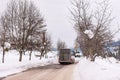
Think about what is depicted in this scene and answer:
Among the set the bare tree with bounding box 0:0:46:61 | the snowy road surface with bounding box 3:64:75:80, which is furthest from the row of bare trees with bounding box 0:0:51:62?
the snowy road surface with bounding box 3:64:75:80

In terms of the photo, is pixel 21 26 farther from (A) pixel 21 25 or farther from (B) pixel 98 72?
(B) pixel 98 72

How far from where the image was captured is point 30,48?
45719mm

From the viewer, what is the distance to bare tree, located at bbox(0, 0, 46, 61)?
142 ft

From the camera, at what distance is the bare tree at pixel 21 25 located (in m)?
43.3

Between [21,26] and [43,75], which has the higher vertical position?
[21,26]

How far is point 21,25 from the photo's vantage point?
43.8 metres

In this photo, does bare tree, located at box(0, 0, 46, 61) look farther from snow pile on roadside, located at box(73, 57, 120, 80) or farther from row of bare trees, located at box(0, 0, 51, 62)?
snow pile on roadside, located at box(73, 57, 120, 80)

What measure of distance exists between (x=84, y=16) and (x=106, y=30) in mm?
2564

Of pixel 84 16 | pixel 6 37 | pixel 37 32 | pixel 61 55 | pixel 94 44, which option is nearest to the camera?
pixel 94 44

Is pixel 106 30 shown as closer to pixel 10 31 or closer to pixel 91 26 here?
pixel 91 26

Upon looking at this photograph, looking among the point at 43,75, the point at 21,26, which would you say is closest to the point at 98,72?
the point at 43,75

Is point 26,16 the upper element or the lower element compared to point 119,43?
upper

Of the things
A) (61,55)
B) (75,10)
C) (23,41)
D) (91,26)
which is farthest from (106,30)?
(61,55)

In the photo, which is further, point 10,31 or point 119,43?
point 10,31
